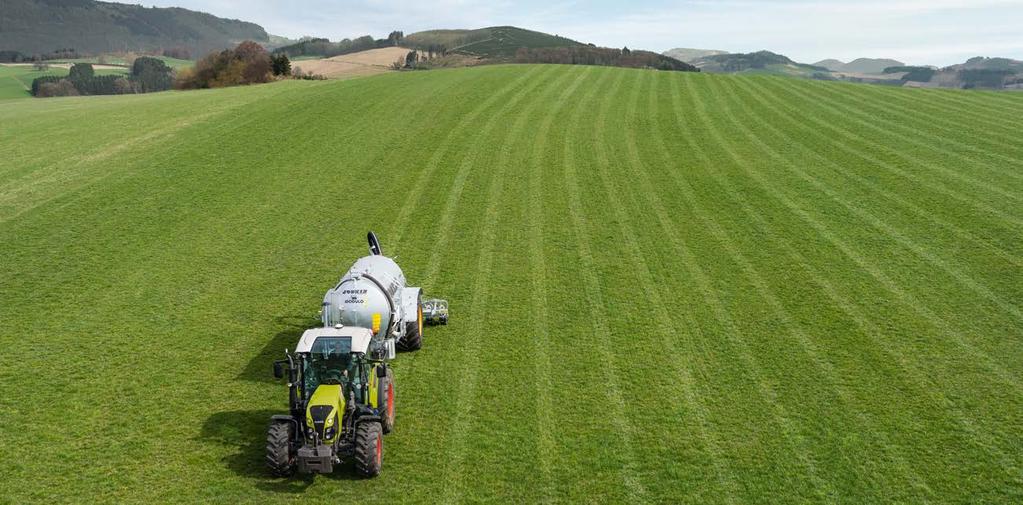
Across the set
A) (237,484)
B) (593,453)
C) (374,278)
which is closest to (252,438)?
(237,484)

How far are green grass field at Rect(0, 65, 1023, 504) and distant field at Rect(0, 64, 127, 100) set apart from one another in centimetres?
6496

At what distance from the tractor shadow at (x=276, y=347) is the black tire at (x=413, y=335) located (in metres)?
2.85

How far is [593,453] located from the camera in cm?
1292

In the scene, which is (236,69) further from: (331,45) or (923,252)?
(331,45)

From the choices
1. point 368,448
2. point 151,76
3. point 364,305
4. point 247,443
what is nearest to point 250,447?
point 247,443

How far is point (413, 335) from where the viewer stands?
1698cm

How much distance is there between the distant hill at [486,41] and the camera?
13193 cm

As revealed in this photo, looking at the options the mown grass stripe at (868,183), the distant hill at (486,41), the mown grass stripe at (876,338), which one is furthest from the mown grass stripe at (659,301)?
the distant hill at (486,41)

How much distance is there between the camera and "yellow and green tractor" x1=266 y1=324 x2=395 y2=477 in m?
11.4

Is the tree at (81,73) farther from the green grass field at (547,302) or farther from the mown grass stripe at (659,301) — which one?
the mown grass stripe at (659,301)

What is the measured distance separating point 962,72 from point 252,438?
594 feet

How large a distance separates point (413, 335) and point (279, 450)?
19.5 ft

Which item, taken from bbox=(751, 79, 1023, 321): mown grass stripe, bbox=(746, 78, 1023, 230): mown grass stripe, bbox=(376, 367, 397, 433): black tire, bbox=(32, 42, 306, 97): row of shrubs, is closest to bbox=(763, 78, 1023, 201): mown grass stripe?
bbox=(746, 78, 1023, 230): mown grass stripe

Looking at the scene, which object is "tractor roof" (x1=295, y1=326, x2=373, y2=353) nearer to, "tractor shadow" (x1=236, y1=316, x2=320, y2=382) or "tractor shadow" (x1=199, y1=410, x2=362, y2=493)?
"tractor shadow" (x1=199, y1=410, x2=362, y2=493)
